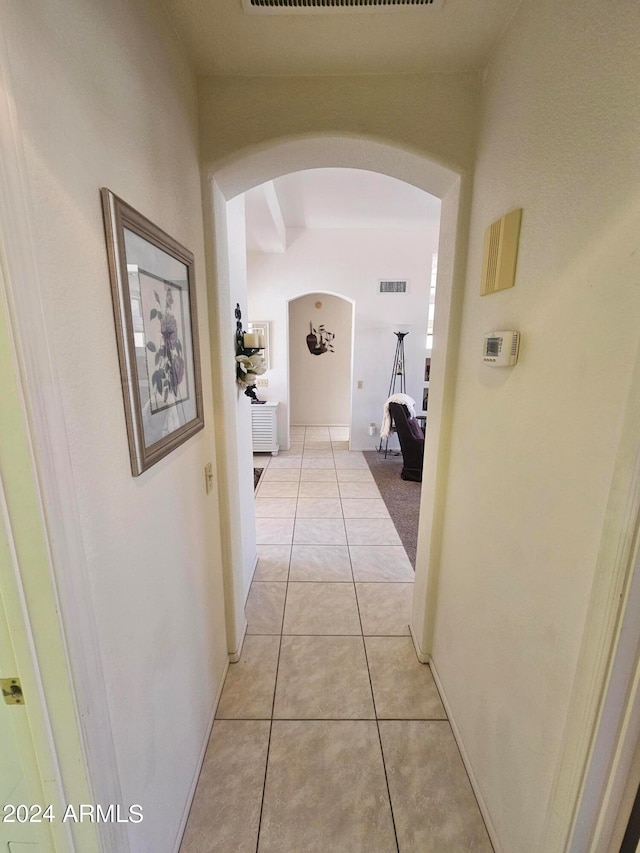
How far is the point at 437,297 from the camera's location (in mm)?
1739

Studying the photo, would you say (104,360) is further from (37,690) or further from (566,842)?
(566,842)

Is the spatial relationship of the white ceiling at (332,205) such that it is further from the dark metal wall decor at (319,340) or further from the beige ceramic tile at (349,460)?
the beige ceramic tile at (349,460)

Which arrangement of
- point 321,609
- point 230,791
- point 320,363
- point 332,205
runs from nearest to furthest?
point 230,791 < point 321,609 < point 332,205 < point 320,363

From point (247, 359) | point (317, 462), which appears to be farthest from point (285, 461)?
point (247, 359)

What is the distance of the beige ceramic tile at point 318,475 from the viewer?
445cm

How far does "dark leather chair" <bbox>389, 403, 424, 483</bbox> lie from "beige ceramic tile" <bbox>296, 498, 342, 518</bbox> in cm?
112

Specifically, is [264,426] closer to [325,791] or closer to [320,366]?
[320,366]

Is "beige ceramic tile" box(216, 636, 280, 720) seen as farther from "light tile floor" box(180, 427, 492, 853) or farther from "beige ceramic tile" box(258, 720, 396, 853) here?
"beige ceramic tile" box(258, 720, 396, 853)

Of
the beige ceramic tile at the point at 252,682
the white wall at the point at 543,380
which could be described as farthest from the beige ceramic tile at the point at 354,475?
the white wall at the point at 543,380

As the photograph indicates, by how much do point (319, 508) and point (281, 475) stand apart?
41.5 inches

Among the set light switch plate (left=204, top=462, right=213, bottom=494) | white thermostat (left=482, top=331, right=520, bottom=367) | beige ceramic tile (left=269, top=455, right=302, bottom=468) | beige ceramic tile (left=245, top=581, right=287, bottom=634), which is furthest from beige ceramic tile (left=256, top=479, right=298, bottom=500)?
white thermostat (left=482, top=331, right=520, bottom=367)

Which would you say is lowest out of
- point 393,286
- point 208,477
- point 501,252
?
point 208,477

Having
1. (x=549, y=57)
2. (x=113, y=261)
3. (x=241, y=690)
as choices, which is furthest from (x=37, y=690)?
(x=549, y=57)

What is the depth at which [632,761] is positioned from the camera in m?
0.80
